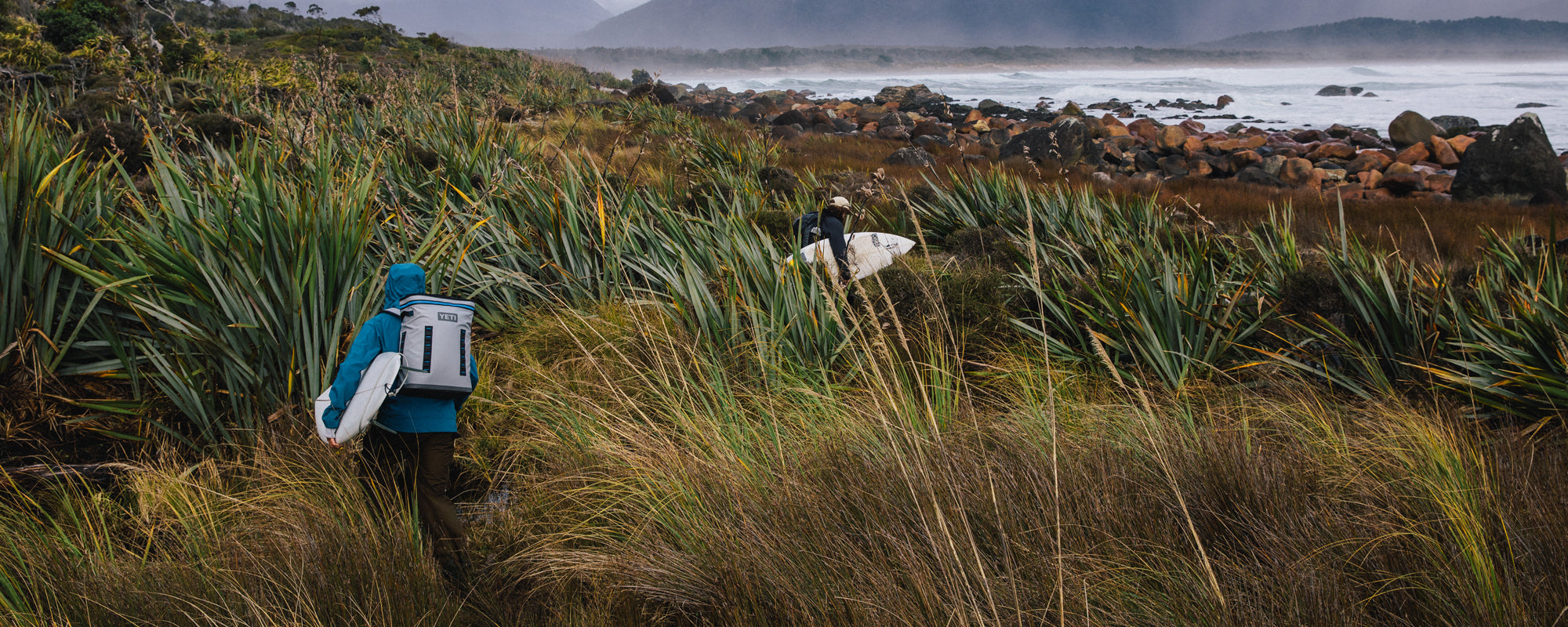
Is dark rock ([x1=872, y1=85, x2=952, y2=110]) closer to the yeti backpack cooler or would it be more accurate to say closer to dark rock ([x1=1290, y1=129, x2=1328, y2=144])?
dark rock ([x1=1290, y1=129, x2=1328, y2=144])

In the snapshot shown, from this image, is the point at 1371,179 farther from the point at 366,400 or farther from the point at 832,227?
the point at 366,400

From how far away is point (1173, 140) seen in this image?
92.7 ft

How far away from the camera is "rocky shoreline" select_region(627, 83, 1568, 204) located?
53.1 feet

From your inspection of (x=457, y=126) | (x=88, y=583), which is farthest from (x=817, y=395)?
(x=457, y=126)

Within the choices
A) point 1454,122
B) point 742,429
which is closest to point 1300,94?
point 1454,122

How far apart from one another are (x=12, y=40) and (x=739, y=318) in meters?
26.5

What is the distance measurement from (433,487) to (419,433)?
8.9 inches

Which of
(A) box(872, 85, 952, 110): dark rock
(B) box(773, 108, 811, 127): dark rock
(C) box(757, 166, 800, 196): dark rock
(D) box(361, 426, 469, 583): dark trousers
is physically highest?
(A) box(872, 85, 952, 110): dark rock

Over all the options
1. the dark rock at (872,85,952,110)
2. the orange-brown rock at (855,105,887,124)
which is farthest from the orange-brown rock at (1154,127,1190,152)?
the dark rock at (872,85,952,110)

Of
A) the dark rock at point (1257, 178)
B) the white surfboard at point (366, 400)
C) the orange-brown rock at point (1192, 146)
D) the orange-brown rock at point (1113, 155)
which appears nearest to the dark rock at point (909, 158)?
the orange-brown rock at point (1113, 155)

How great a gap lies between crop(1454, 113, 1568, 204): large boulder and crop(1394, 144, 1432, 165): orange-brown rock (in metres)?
8.38

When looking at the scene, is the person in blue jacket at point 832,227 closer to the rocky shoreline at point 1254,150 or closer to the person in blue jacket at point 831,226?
the person in blue jacket at point 831,226

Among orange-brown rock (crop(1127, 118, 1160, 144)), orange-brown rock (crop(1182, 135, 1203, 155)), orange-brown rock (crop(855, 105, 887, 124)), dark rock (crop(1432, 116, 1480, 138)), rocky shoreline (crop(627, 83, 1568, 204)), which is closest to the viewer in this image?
rocky shoreline (crop(627, 83, 1568, 204))

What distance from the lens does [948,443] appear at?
274 cm
